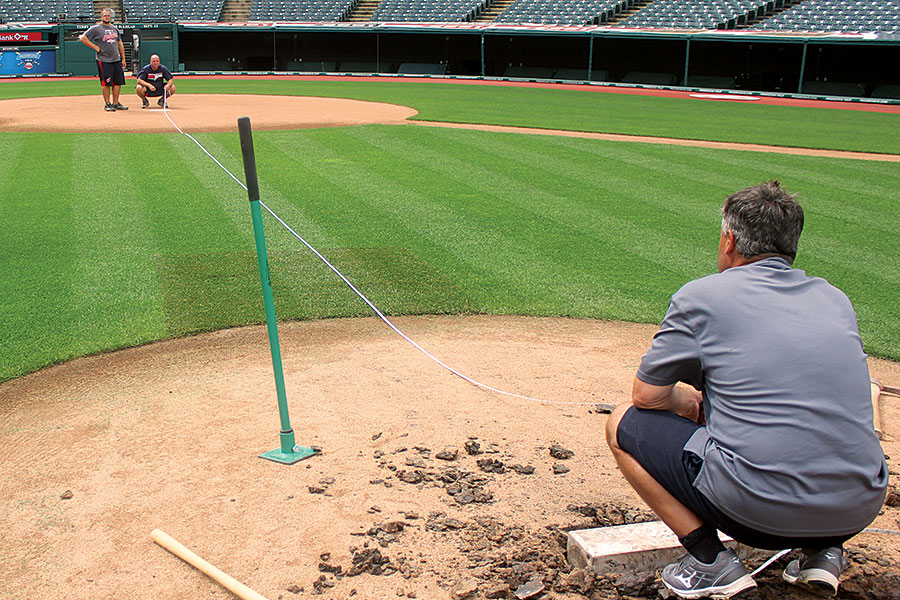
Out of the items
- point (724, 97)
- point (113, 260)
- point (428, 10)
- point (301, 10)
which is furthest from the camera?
point (301, 10)

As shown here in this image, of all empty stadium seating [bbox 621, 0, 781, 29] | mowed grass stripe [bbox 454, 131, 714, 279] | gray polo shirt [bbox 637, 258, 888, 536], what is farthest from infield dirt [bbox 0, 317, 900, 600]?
empty stadium seating [bbox 621, 0, 781, 29]

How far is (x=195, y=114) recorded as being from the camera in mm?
19984

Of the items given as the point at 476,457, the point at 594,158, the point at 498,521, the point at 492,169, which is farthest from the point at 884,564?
the point at 594,158

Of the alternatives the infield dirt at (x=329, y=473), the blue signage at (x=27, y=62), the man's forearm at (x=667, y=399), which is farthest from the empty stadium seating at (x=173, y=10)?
the man's forearm at (x=667, y=399)

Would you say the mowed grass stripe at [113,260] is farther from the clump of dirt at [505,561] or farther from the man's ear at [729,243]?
the man's ear at [729,243]

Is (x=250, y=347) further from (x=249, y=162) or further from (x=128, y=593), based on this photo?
(x=128, y=593)

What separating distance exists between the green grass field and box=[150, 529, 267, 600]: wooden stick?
2.72m

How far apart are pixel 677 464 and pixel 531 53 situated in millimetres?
36860

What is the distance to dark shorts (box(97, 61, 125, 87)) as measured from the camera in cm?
1905

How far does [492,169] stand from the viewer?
13.2 metres

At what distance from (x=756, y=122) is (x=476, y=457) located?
18.7 m

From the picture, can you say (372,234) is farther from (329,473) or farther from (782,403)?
(782,403)

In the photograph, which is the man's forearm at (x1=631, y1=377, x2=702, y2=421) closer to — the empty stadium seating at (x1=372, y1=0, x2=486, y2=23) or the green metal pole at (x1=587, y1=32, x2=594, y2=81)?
the green metal pole at (x1=587, y1=32, x2=594, y2=81)

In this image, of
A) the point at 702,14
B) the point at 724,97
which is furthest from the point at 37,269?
the point at 702,14
